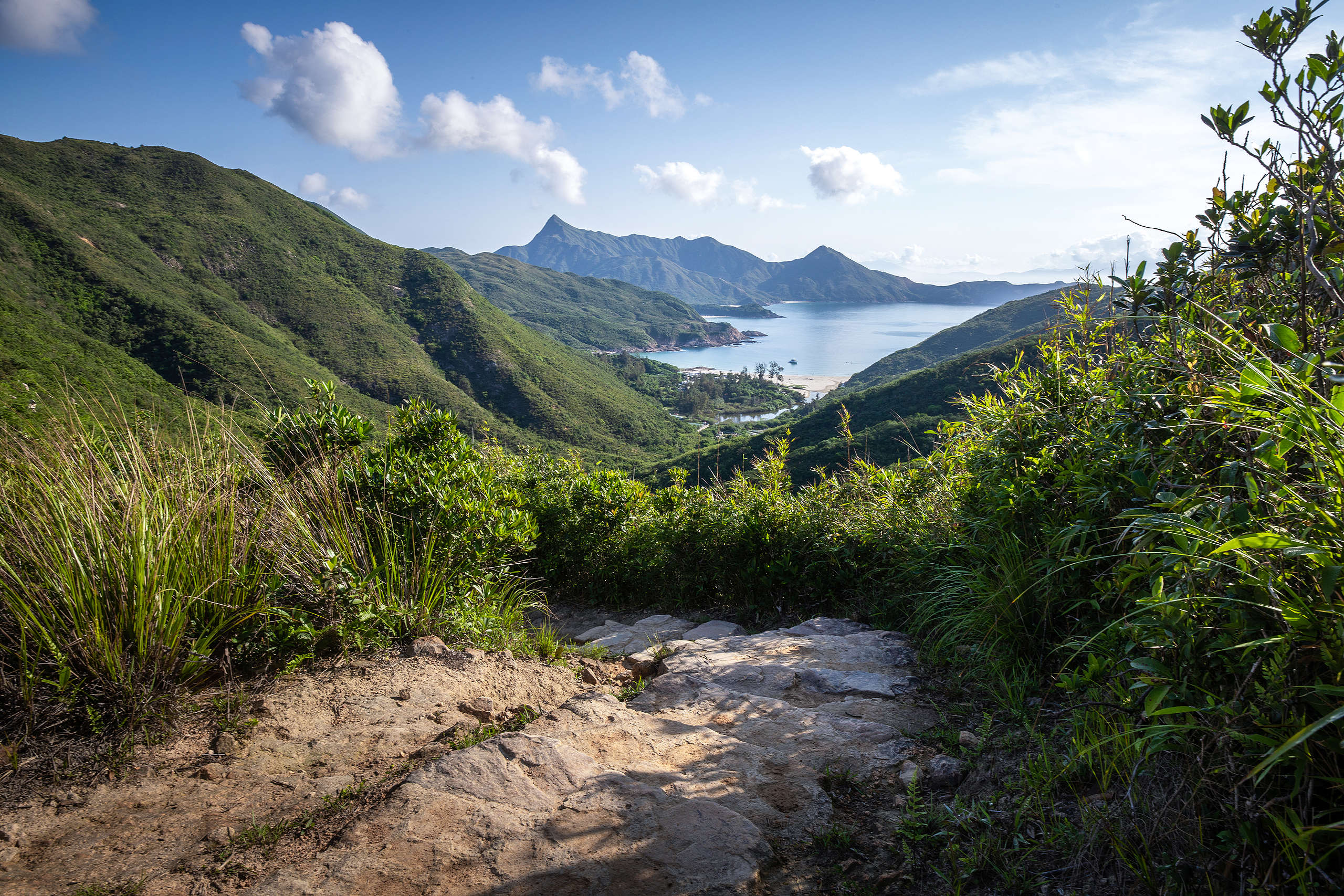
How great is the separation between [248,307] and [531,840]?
7828 cm

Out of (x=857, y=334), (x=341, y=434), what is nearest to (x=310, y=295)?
(x=341, y=434)

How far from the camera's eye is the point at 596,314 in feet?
568

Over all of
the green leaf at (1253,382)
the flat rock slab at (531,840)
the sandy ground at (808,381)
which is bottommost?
the flat rock slab at (531,840)

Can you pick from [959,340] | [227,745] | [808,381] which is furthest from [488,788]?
[808,381]

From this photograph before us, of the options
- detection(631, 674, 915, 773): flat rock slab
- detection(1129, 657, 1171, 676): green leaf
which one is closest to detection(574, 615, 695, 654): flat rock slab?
detection(631, 674, 915, 773): flat rock slab

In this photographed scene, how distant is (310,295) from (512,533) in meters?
80.2

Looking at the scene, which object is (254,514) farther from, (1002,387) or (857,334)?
(857,334)

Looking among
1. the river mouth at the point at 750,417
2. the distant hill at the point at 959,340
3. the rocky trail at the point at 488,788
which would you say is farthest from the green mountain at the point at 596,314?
the rocky trail at the point at 488,788

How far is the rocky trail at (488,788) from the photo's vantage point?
166 cm

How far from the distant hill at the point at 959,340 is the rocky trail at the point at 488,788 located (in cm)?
6858

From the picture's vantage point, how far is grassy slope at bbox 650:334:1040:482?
32125 mm

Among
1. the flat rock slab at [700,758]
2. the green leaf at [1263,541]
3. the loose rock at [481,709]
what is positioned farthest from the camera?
the loose rock at [481,709]

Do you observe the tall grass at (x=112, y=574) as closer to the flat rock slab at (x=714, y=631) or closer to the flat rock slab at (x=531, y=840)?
the flat rock slab at (x=531, y=840)

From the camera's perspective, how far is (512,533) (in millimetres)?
3947
